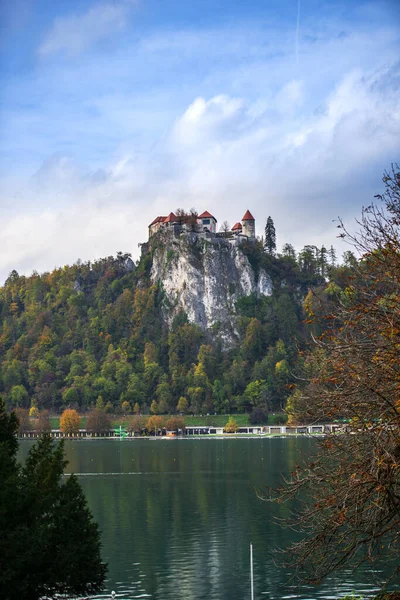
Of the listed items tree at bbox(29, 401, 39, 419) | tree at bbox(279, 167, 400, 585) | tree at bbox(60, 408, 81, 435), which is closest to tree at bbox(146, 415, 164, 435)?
tree at bbox(60, 408, 81, 435)

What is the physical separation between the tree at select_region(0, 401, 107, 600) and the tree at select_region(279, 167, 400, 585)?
5291 mm

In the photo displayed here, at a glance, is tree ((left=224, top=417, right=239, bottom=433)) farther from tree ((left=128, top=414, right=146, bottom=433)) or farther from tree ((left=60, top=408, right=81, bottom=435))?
tree ((left=60, top=408, right=81, bottom=435))

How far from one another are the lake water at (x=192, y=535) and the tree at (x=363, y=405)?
3.53 meters

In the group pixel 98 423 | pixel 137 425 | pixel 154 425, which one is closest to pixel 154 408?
pixel 137 425

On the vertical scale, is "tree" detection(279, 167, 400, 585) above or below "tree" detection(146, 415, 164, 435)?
below

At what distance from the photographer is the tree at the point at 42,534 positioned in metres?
17.9

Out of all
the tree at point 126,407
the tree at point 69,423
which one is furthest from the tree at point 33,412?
the tree at point 126,407

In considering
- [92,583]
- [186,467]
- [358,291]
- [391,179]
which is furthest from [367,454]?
[186,467]

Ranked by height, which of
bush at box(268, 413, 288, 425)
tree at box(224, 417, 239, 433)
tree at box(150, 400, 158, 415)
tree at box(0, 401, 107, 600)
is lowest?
tree at box(0, 401, 107, 600)

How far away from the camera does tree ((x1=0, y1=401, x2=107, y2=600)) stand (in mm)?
17922

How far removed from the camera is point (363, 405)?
669 inches

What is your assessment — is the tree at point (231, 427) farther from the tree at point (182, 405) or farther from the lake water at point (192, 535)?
the lake water at point (192, 535)

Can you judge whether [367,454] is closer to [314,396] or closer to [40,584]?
[314,396]

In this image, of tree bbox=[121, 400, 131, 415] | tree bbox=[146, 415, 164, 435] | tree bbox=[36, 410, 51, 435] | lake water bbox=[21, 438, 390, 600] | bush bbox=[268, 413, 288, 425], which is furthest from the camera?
tree bbox=[121, 400, 131, 415]
